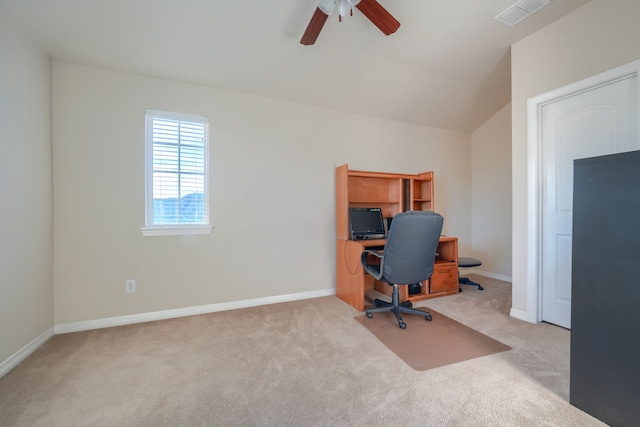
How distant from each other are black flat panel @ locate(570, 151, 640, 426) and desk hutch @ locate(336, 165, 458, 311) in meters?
1.74

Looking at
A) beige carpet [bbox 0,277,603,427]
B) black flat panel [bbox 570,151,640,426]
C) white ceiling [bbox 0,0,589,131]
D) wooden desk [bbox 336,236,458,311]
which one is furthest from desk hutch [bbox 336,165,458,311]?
black flat panel [bbox 570,151,640,426]

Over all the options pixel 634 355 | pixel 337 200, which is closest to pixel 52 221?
pixel 337 200

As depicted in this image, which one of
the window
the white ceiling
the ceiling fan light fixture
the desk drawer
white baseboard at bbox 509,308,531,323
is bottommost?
white baseboard at bbox 509,308,531,323

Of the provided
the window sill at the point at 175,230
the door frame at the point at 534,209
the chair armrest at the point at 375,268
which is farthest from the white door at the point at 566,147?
the window sill at the point at 175,230

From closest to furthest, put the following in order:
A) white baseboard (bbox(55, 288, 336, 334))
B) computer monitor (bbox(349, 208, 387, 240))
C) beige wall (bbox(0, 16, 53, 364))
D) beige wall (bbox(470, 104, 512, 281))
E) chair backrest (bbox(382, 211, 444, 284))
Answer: beige wall (bbox(0, 16, 53, 364)) → chair backrest (bbox(382, 211, 444, 284)) → white baseboard (bbox(55, 288, 336, 334)) → computer monitor (bbox(349, 208, 387, 240)) → beige wall (bbox(470, 104, 512, 281))

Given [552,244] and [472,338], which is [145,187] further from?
[552,244]

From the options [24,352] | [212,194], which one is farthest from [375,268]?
[24,352]

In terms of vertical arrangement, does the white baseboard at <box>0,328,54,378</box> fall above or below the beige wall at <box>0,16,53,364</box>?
below

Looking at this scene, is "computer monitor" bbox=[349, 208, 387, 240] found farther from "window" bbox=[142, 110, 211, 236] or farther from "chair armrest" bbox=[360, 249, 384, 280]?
"window" bbox=[142, 110, 211, 236]

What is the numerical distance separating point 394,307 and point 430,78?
277 cm

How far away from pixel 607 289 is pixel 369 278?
8.43ft

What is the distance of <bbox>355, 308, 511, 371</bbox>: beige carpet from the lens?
75.6 inches

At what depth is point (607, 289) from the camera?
130 cm

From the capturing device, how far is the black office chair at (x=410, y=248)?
2.35 meters
